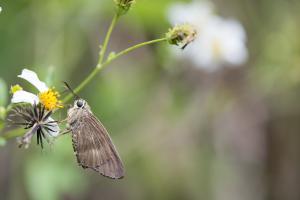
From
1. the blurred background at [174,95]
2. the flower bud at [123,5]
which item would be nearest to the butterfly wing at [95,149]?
the flower bud at [123,5]

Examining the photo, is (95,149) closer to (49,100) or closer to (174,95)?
(49,100)

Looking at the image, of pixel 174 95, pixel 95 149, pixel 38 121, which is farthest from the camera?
pixel 174 95

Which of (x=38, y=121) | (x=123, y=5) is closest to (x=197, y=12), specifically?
(x=123, y=5)

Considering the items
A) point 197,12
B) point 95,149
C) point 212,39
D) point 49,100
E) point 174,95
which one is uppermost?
point 197,12

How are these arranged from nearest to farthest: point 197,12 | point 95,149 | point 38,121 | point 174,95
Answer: point 38,121
point 95,149
point 174,95
point 197,12

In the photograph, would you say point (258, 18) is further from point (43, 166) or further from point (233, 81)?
point (43, 166)

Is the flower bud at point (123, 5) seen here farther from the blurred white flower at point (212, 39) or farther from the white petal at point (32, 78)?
the blurred white flower at point (212, 39)

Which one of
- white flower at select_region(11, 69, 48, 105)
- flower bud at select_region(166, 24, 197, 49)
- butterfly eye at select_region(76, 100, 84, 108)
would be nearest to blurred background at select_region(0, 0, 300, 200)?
butterfly eye at select_region(76, 100, 84, 108)
